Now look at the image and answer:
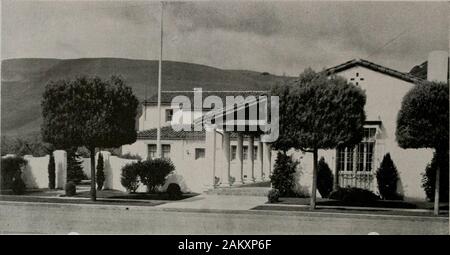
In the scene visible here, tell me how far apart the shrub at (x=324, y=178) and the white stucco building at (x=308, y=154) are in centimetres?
21

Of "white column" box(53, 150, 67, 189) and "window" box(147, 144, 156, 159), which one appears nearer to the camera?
"window" box(147, 144, 156, 159)

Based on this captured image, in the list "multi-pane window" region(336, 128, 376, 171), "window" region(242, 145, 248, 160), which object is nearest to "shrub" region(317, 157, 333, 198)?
"multi-pane window" region(336, 128, 376, 171)

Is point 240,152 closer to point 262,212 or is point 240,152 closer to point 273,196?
point 273,196

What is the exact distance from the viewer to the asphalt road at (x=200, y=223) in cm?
1405

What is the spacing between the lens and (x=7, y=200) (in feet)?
56.0

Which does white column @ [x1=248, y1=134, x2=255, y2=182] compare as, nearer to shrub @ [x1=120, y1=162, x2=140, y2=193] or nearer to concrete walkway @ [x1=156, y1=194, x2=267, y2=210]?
concrete walkway @ [x1=156, y1=194, x2=267, y2=210]

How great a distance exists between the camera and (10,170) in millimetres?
18688

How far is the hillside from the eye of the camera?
1595 centimetres

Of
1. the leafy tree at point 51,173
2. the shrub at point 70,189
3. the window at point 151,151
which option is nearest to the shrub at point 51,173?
the leafy tree at point 51,173

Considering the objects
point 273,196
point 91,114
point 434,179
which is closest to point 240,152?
point 273,196

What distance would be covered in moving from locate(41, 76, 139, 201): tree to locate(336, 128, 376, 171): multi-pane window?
6429 millimetres
